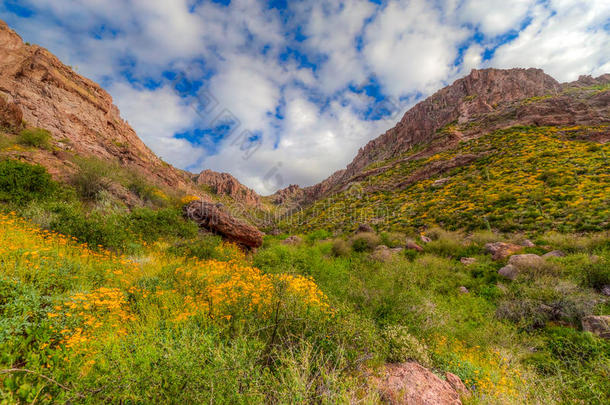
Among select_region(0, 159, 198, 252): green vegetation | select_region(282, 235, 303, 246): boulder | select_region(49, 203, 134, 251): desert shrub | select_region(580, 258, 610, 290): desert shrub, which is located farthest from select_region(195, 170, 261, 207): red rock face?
select_region(580, 258, 610, 290): desert shrub

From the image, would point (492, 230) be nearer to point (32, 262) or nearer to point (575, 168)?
point (575, 168)

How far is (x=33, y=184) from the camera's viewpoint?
25.1 feet

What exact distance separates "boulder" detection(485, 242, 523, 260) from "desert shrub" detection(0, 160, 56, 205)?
19419 mm

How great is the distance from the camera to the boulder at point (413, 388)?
2447 millimetres

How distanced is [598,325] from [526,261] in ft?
13.8

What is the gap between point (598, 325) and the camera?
4824mm

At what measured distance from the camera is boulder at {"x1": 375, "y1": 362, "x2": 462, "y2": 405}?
2447 millimetres

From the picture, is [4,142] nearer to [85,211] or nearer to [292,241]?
[85,211]

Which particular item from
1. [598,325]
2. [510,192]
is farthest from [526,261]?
[510,192]

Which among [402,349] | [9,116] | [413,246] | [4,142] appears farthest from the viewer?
[413,246]

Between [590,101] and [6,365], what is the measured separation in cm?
5611

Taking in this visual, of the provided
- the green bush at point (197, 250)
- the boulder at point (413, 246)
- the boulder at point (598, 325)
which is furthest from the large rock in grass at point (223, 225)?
the boulder at point (598, 325)

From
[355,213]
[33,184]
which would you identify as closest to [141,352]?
[33,184]

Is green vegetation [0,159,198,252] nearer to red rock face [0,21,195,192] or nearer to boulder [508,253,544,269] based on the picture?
red rock face [0,21,195,192]
